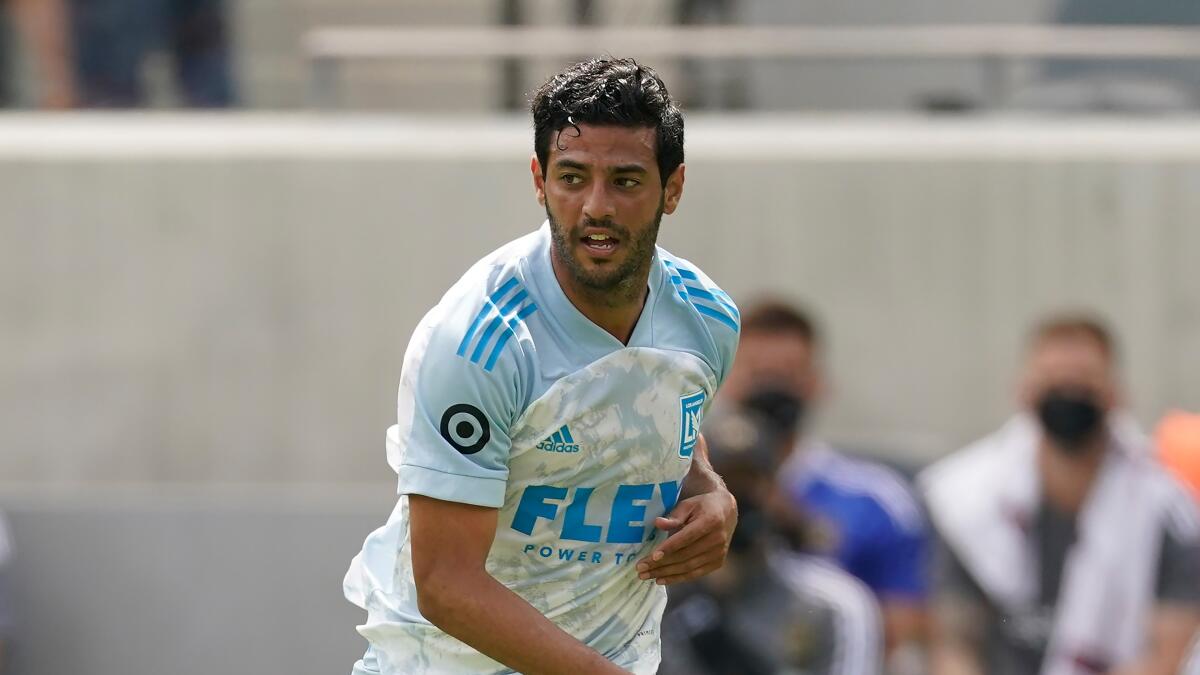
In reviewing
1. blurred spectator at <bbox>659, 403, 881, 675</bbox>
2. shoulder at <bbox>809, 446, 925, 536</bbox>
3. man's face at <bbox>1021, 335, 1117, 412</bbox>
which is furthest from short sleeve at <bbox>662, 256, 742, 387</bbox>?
man's face at <bbox>1021, 335, 1117, 412</bbox>

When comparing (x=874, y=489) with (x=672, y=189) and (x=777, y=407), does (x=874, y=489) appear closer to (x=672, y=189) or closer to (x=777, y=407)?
(x=777, y=407)

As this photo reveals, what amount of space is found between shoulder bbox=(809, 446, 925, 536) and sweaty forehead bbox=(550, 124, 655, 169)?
3.70 m

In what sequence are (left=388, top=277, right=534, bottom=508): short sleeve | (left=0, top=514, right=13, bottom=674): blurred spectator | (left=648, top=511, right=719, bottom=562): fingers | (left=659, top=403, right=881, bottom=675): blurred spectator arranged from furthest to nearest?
(left=0, top=514, right=13, bottom=674): blurred spectator
(left=659, top=403, right=881, bottom=675): blurred spectator
(left=648, top=511, right=719, bottom=562): fingers
(left=388, top=277, right=534, bottom=508): short sleeve

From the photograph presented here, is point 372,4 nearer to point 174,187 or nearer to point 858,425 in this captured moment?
point 174,187

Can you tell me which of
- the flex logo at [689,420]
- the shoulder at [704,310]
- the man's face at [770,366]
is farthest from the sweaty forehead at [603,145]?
the man's face at [770,366]

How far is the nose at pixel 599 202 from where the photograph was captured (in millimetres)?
3029

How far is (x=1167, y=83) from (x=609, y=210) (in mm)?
5153

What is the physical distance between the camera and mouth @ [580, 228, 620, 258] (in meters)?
3.08

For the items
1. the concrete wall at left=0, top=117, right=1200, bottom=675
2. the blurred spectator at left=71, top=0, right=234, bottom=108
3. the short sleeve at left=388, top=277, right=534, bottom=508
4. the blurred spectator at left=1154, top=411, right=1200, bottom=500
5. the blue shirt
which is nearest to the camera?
the short sleeve at left=388, top=277, right=534, bottom=508

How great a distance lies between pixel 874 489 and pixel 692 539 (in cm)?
348

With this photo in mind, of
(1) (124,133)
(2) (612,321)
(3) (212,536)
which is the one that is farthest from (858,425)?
(2) (612,321)

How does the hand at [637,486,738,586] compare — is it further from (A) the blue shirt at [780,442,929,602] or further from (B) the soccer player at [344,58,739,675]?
(A) the blue shirt at [780,442,929,602]

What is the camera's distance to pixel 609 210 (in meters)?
3.04

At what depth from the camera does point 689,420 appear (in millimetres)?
3330
